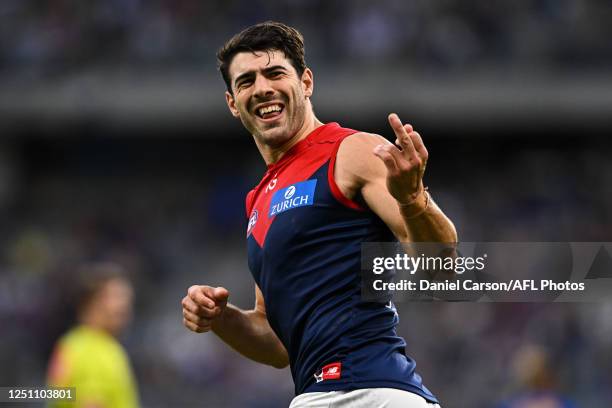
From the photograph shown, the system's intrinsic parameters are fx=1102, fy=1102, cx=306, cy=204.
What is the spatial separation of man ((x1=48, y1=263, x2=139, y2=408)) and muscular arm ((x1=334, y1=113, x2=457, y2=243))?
3412 millimetres

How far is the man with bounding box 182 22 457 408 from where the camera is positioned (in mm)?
3529

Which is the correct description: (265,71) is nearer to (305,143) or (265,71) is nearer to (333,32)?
(305,143)

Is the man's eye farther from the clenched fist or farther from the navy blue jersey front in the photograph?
the clenched fist

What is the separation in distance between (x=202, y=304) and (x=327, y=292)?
19.7 inches

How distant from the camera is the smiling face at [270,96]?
13.3 feet

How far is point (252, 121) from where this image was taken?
162 inches

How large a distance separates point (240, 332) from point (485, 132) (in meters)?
14.3

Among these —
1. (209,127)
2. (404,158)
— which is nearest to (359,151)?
(404,158)

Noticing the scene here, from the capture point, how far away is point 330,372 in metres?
3.68

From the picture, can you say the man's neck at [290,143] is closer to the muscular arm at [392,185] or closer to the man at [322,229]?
the man at [322,229]

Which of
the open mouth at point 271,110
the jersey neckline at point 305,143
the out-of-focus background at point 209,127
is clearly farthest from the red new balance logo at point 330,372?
the out-of-focus background at point 209,127

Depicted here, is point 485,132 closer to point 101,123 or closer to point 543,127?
point 543,127

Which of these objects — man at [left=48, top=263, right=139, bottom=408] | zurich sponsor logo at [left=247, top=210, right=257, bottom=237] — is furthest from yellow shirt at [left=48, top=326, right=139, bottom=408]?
zurich sponsor logo at [left=247, top=210, right=257, bottom=237]

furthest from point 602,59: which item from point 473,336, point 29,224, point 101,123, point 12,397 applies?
point 12,397
